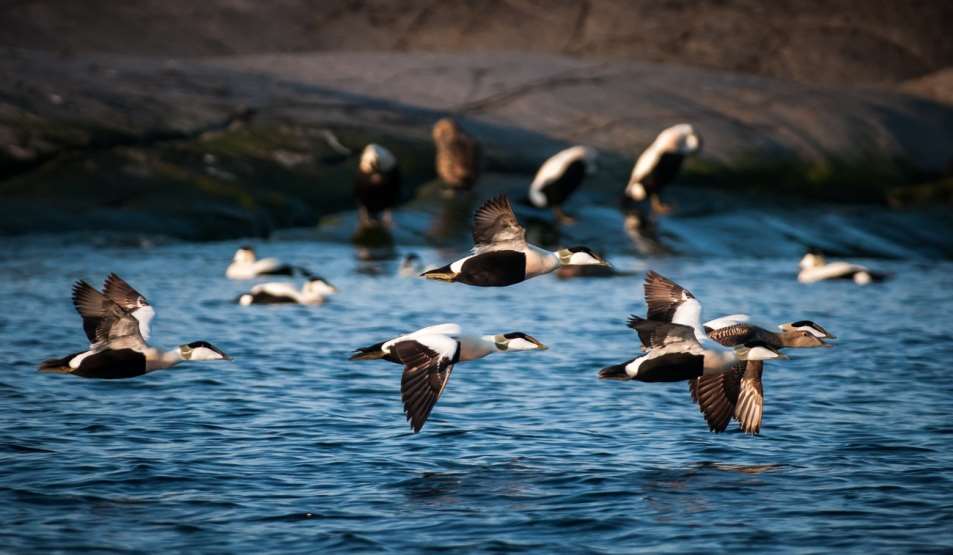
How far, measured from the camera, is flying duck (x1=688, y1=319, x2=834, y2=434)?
360 inches

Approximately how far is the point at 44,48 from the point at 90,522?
876 inches

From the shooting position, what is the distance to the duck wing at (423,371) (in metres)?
7.95

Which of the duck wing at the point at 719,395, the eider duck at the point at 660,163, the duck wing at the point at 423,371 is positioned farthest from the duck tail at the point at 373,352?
the eider duck at the point at 660,163

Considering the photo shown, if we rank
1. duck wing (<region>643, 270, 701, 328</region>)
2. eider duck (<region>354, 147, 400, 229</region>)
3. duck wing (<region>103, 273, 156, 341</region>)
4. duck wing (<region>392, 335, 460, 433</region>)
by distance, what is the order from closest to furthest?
duck wing (<region>392, 335, 460, 433</region>) → duck wing (<region>643, 270, 701, 328</region>) → duck wing (<region>103, 273, 156, 341</region>) → eider duck (<region>354, 147, 400, 229</region>)

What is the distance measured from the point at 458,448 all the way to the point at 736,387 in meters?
1.83

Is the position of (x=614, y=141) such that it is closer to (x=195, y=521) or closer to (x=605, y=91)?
(x=605, y=91)

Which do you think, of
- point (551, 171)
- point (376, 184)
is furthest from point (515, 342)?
point (551, 171)

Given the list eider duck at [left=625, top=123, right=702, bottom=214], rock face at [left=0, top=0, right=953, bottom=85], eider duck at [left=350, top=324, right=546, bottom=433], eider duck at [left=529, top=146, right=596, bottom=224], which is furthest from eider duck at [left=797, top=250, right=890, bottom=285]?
rock face at [left=0, top=0, right=953, bottom=85]

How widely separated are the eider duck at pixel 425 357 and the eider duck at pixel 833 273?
28.8 feet

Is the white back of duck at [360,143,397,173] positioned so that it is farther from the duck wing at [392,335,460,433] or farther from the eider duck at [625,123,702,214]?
the duck wing at [392,335,460,433]

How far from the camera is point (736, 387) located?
927cm

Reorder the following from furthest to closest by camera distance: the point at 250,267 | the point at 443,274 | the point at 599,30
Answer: the point at 599,30, the point at 250,267, the point at 443,274

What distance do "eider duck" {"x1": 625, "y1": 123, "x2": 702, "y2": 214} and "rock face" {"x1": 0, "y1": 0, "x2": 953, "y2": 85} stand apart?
910 centimetres

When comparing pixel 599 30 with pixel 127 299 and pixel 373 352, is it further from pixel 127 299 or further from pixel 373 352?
pixel 373 352
